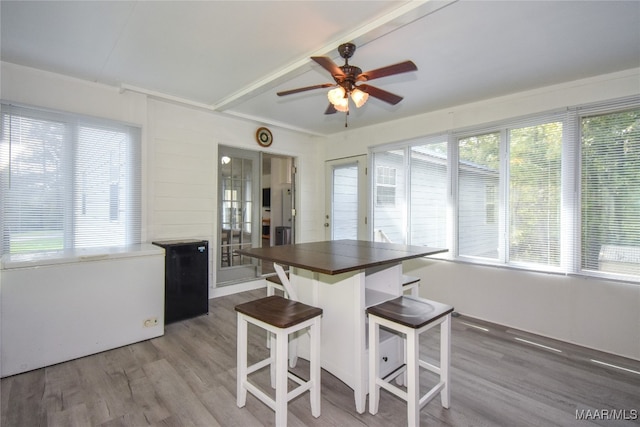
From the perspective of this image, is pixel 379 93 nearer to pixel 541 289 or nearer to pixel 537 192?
pixel 537 192

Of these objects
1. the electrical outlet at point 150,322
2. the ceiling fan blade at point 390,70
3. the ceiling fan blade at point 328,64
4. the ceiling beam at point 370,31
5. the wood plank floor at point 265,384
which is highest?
the ceiling beam at point 370,31

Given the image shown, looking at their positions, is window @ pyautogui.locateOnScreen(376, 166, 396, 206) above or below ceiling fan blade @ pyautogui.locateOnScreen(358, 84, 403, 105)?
below

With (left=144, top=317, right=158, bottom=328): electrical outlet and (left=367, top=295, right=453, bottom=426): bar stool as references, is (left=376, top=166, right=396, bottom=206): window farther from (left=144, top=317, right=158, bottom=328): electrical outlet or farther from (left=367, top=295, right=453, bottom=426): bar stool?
(left=144, top=317, right=158, bottom=328): electrical outlet

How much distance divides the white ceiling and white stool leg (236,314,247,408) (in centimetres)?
202

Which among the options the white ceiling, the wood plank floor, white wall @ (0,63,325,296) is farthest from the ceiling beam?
the wood plank floor

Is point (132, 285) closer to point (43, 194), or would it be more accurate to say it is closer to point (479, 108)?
point (43, 194)

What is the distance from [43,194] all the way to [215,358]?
224cm

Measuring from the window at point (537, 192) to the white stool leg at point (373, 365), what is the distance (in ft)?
5.08

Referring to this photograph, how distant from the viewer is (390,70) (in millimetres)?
1893

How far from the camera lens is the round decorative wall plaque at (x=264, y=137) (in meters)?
4.45

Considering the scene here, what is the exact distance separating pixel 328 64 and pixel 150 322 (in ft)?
9.07

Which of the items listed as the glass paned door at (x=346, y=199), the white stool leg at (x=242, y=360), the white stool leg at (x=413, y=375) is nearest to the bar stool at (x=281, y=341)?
the white stool leg at (x=242, y=360)

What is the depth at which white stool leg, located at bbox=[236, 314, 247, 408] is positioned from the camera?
1839 mm

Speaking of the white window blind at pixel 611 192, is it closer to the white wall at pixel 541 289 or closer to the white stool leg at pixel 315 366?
the white wall at pixel 541 289
